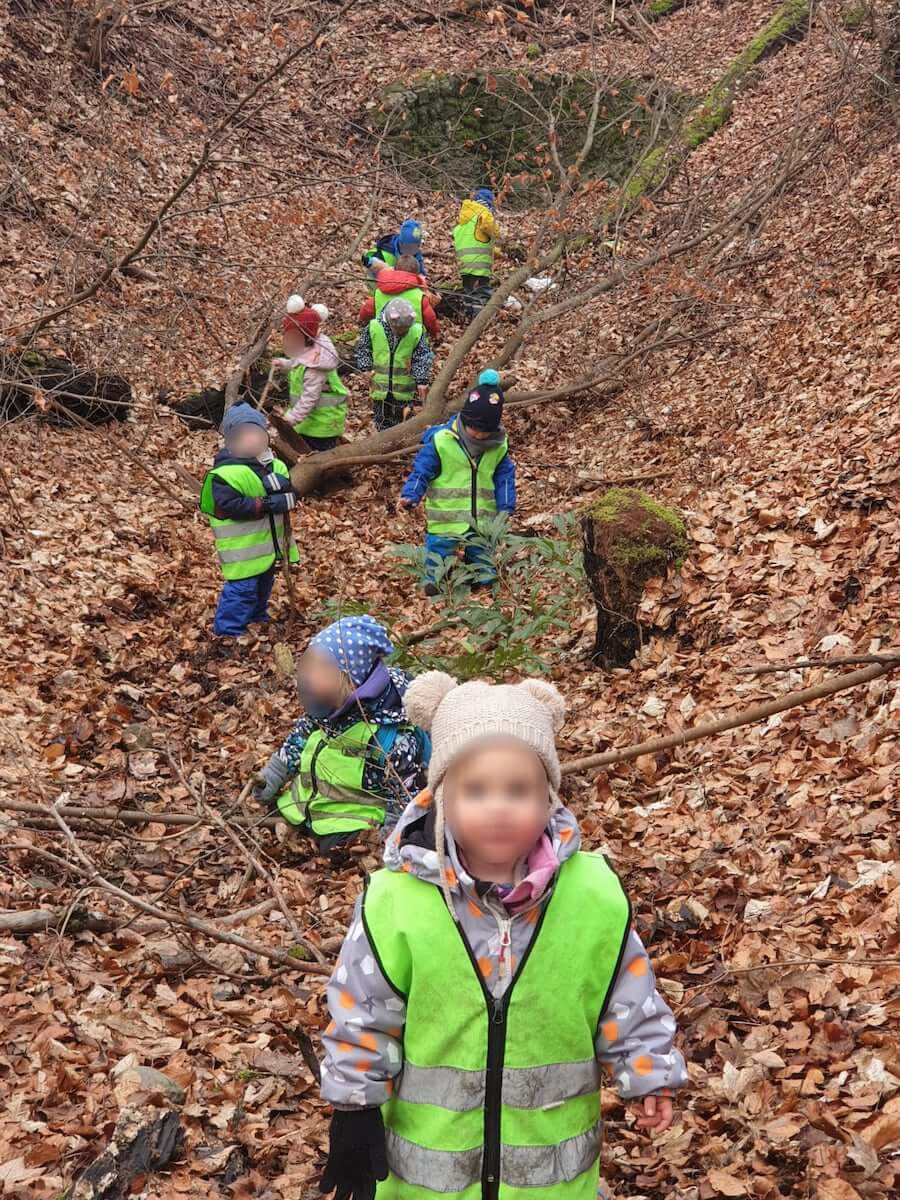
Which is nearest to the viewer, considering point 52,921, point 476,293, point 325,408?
point 52,921

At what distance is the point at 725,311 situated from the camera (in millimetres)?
10609

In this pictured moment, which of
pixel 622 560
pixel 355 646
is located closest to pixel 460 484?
pixel 622 560

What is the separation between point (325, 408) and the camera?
10094 millimetres

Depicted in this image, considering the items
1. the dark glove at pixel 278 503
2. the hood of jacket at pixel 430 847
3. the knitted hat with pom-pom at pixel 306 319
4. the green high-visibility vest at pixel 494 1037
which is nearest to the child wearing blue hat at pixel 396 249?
the knitted hat with pom-pom at pixel 306 319

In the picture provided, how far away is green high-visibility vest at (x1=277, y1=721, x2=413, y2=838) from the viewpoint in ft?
16.2

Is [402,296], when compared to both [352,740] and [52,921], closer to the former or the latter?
[352,740]

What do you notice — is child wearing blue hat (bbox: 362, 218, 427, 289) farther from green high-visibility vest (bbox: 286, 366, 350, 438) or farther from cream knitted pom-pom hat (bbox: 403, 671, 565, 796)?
cream knitted pom-pom hat (bbox: 403, 671, 565, 796)

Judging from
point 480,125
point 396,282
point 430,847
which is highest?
point 480,125

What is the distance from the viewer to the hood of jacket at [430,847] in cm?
222

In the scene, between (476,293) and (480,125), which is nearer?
(476,293)

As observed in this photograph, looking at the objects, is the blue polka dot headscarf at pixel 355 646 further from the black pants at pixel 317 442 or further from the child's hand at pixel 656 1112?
the black pants at pixel 317 442

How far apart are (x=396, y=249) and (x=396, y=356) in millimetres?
1963

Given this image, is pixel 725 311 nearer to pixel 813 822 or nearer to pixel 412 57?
pixel 813 822

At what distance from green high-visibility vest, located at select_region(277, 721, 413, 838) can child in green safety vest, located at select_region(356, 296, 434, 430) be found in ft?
19.9
